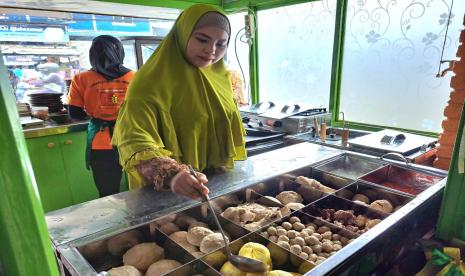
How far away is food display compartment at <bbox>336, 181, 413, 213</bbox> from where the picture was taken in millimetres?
1240

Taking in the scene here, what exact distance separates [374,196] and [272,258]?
67 centimetres

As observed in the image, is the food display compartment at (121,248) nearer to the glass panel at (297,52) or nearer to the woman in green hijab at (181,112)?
the woman in green hijab at (181,112)

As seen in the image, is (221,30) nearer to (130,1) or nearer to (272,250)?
(272,250)

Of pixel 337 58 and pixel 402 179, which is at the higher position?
pixel 337 58

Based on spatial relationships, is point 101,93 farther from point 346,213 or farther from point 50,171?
point 346,213

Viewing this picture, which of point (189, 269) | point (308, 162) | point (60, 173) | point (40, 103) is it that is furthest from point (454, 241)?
point (40, 103)

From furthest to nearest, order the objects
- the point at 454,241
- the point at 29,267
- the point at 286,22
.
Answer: the point at 286,22
the point at 454,241
the point at 29,267

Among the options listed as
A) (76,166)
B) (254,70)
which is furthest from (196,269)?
(254,70)

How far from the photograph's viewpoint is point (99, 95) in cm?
244

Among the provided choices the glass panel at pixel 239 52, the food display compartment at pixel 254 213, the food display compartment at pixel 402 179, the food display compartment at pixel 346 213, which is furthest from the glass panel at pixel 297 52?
the food display compartment at pixel 254 213

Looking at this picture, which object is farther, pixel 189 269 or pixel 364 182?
pixel 364 182

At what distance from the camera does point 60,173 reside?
278cm

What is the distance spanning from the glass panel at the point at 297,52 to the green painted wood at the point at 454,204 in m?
1.74

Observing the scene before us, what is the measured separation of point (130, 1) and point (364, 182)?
2603mm
